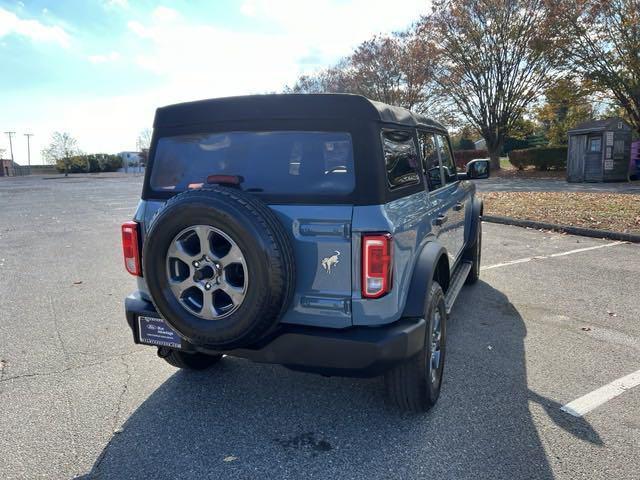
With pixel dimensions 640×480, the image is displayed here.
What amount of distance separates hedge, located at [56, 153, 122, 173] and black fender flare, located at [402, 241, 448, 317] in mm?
73307

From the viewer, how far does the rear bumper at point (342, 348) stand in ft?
7.70

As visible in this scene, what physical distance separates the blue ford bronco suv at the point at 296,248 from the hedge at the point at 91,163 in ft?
239

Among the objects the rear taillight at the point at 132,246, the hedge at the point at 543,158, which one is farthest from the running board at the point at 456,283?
the hedge at the point at 543,158

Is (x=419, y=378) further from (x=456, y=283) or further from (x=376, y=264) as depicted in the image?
(x=456, y=283)

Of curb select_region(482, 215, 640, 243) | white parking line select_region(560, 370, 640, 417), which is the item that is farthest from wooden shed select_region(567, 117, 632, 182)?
white parking line select_region(560, 370, 640, 417)

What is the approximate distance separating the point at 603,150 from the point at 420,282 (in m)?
19.5

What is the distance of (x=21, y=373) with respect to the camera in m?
3.46

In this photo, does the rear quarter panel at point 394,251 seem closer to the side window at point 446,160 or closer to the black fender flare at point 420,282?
the black fender flare at point 420,282

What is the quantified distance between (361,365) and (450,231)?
200cm

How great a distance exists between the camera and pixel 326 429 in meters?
2.72

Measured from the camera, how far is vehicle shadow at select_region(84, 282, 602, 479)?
2375mm

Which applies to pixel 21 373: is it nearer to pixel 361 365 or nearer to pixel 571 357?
pixel 361 365

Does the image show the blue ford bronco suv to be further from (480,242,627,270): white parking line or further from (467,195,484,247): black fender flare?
(480,242,627,270): white parking line

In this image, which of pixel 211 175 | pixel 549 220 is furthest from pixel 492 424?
pixel 549 220
